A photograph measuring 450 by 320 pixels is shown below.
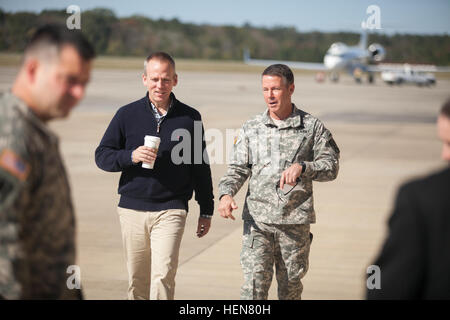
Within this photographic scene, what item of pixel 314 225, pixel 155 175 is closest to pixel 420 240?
pixel 155 175

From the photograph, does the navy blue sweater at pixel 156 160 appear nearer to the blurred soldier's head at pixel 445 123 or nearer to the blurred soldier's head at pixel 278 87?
the blurred soldier's head at pixel 278 87

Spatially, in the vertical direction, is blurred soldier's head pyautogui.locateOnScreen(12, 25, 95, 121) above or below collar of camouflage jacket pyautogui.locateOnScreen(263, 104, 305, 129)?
above

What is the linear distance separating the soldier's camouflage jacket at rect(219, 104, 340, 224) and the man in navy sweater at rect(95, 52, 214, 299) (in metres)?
0.36

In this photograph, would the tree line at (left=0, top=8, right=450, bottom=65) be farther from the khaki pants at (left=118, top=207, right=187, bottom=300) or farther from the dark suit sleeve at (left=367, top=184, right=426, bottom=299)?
the dark suit sleeve at (left=367, top=184, right=426, bottom=299)

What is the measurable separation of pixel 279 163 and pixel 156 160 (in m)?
0.90

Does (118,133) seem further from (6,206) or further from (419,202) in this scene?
(419,202)

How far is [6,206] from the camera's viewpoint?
7.11ft

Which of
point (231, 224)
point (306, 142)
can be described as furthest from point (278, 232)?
point (231, 224)

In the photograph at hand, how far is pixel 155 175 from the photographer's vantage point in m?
4.75

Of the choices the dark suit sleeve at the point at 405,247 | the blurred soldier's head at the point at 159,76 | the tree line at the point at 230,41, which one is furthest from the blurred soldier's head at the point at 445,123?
the tree line at the point at 230,41

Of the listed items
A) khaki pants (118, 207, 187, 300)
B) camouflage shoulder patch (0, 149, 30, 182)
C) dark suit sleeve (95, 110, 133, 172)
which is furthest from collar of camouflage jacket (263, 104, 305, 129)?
camouflage shoulder patch (0, 149, 30, 182)

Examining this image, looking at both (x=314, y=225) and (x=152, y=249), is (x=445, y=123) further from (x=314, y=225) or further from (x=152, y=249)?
(x=314, y=225)

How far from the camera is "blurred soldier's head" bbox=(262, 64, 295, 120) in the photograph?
4.61 meters

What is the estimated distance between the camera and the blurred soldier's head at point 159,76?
15.4ft
